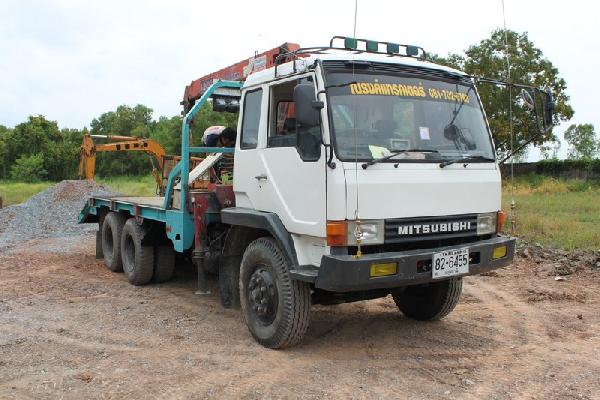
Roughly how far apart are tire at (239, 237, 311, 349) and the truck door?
0.36 metres

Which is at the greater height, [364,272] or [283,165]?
[283,165]

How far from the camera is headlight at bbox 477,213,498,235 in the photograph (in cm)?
507

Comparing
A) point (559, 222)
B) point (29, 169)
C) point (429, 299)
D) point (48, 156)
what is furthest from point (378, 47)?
point (48, 156)

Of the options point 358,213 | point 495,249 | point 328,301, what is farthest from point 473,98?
point 328,301

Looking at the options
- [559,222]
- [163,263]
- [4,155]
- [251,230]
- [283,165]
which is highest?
[4,155]

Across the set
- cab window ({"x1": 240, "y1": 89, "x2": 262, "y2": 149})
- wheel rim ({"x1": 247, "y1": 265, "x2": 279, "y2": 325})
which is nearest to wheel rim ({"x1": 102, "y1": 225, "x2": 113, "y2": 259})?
cab window ({"x1": 240, "y1": 89, "x2": 262, "y2": 149})

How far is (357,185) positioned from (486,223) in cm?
150

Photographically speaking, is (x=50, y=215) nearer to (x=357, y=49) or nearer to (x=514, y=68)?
(x=357, y=49)

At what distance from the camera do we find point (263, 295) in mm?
5102

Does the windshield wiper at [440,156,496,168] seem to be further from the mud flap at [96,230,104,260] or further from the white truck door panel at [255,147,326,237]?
the mud flap at [96,230,104,260]

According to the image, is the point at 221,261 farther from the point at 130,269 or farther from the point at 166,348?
the point at 130,269

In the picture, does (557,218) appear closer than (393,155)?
No

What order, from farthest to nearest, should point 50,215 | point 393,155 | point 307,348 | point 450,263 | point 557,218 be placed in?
point 50,215
point 557,218
point 307,348
point 450,263
point 393,155

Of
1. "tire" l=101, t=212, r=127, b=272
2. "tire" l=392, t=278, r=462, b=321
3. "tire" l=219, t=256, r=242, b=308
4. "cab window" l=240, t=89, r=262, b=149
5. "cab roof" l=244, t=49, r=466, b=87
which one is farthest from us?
"tire" l=101, t=212, r=127, b=272
